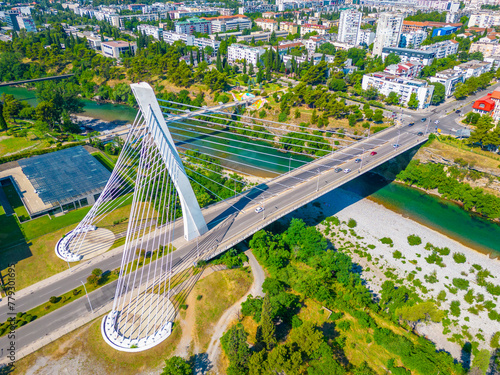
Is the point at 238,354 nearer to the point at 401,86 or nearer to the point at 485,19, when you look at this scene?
the point at 401,86

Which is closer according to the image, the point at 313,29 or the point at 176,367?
the point at 176,367

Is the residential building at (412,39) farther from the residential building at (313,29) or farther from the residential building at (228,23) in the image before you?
the residential building at (228,23)

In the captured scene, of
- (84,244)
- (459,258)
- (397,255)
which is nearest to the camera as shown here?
(84,244)

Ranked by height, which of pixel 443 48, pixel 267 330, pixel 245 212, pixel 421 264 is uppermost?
pixel 443 48

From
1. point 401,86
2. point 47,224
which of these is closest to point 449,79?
point 401,86

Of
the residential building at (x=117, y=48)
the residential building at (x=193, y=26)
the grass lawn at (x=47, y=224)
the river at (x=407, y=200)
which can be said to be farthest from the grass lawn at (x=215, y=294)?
the residential building at (x=193, y=26)

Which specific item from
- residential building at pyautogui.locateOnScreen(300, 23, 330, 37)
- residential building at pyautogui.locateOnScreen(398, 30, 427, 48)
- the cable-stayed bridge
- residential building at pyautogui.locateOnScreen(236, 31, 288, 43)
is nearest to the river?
the cable-stayed bridge
